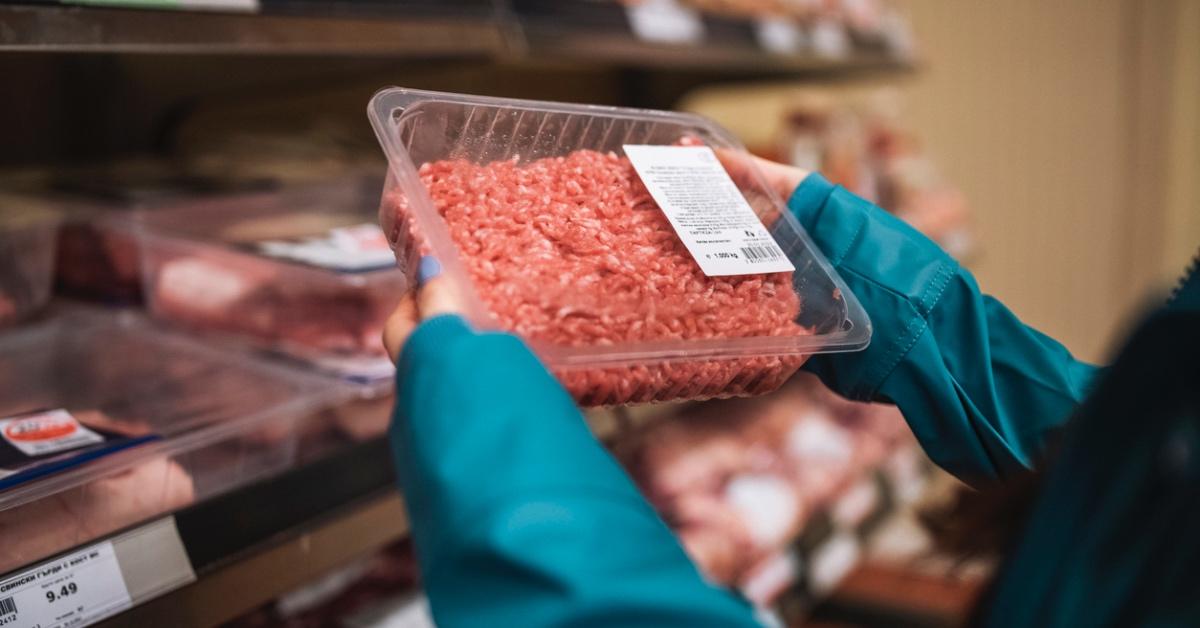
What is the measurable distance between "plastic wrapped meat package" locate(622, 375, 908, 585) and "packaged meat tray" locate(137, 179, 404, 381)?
2.45ft

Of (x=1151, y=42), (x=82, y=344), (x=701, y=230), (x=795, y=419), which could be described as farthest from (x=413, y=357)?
(x=1151, y=42)

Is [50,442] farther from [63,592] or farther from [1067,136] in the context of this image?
[1067,136]

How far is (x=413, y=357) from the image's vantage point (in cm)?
54

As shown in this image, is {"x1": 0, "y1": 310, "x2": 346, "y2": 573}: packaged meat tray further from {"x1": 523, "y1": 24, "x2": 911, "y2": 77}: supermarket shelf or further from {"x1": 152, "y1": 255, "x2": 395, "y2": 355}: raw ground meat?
{"x1": 523, "y1": 24, "x2": 911, "y2": 77}: supermarket shelf

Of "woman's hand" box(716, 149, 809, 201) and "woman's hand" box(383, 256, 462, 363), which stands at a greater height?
"woman's hand" box(716, 149, 809, 201)

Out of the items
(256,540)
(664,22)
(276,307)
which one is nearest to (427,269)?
(256,540)

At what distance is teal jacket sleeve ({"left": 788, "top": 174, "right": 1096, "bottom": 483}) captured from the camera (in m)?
0.81

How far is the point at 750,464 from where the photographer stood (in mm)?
1859

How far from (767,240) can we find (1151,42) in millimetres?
3520

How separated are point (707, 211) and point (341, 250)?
56cm

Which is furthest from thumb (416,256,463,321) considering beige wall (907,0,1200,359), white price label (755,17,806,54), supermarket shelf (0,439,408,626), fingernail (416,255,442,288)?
beige wall (907,0,1200,359)

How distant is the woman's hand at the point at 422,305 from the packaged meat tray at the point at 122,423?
0.34 m

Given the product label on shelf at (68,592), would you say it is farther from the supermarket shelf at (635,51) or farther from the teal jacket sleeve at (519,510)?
the supermarket shelf at (635,51)

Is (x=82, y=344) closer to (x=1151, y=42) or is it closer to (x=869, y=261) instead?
(x=869, y=261)
